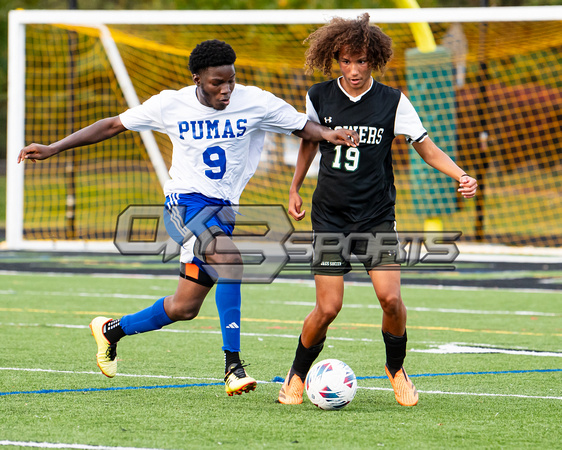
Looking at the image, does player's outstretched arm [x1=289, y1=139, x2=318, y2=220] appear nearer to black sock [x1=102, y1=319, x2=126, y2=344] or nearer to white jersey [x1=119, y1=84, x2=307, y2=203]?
white jersey [x1=119, y1=84, x2=307, y2=203]

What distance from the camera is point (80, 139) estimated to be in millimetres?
5531

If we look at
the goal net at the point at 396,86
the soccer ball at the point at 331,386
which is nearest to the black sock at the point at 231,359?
the soccer ball at the point at 331,386

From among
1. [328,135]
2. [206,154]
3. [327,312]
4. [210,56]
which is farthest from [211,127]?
[327,312]

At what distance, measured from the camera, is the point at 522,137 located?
69.5ft

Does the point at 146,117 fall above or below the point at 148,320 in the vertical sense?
above

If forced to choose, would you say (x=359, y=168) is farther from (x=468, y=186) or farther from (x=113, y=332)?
(x=113, y=332)

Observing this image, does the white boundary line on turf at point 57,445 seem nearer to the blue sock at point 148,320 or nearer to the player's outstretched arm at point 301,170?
the blue sock at point 148,320

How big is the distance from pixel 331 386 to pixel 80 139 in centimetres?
216

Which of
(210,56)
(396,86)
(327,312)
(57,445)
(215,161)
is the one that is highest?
(396,86)

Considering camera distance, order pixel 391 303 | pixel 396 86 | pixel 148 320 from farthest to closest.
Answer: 1. pixel 396 86
2. pixel 148 320
3. pixel 391 303

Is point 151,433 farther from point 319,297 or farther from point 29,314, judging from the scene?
point 29,314

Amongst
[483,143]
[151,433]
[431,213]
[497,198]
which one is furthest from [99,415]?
[497,198]

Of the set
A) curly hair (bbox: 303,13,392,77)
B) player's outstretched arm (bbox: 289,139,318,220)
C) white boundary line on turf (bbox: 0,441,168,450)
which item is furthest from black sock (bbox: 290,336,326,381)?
curly hair (bbox: 303,13,392,77)

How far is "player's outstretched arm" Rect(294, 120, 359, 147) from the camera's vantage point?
5.16m
